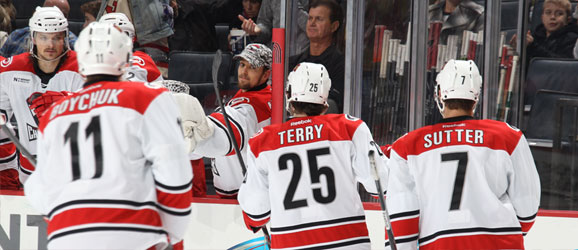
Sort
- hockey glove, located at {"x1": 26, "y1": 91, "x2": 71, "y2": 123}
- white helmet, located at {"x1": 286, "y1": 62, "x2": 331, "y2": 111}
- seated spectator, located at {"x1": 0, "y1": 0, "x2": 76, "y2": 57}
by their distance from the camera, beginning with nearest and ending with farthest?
white helmet, located at {"x1": 286, "y1": 62, "x2": 331, "y2": 111}, hockey glove, located at {"x1": 26, "y1": 91, "x2": 71, "y2": 123}, seated spectator, located at {"x1": 0, "y1": 0, "x2": 76, "y2": 57}

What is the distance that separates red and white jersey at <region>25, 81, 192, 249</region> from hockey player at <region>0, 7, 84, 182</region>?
1.39 meters

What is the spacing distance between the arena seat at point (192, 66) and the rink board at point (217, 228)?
1432mm

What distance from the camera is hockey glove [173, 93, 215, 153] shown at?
338 centimetres

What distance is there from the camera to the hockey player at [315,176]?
2.78 m

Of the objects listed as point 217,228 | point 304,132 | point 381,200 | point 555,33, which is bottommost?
point 217,228

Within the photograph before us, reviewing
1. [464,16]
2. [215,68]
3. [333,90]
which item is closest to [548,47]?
[464,16]

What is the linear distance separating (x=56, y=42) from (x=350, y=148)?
1.54 m

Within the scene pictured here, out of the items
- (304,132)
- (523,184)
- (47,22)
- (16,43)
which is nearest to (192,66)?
(16,43)

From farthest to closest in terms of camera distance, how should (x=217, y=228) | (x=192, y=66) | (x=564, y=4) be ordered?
(x=192, y=66), (x=564, y=4), (x=217, y=228)

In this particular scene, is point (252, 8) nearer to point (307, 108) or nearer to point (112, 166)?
point (307, 108)

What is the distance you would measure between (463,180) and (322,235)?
19.5 inches

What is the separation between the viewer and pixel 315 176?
9.10 feet

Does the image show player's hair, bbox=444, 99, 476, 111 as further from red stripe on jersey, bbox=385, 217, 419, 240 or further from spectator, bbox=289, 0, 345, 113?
spectator, bbox=289, 0, 345, 113

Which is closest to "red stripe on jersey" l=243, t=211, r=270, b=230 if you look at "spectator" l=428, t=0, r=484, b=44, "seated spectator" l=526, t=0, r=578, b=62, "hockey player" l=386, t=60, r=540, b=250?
"hockey player" l=386, t=60, r=540, b=250
